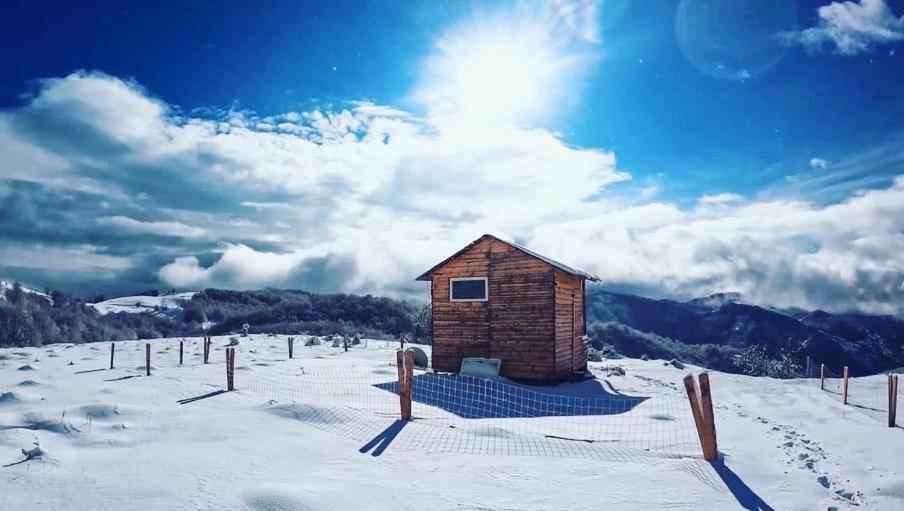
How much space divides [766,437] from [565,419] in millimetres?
4654

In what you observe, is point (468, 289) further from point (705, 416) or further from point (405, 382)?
point (705, 416)

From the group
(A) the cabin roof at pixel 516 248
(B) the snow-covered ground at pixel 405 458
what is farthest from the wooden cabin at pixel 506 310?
(B) the snow-covered ground at pixel 405 458

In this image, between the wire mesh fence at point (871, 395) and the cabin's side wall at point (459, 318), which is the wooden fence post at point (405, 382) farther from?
the wire mesh fence at point (871, 395)

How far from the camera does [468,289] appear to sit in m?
21.3

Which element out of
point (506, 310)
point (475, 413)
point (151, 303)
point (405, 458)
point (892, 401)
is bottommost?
point (475, 413)

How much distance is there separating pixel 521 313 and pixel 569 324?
322 centimetres

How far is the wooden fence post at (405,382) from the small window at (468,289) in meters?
10.8

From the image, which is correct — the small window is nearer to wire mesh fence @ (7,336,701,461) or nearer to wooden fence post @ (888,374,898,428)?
wire mesh fence @ (7,336,701,461)

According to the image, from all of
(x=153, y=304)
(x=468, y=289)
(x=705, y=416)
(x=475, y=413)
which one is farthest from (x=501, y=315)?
(x=153, y=304)

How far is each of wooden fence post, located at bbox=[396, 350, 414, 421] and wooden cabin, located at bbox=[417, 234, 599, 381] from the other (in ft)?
34.3

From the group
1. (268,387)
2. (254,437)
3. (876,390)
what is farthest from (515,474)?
(876,390)

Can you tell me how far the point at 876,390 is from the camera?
24.7 metres

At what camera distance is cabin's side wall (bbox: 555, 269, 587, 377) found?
66.9 ft

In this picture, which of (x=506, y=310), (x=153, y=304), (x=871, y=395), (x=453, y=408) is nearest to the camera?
(x=453, y=408)
